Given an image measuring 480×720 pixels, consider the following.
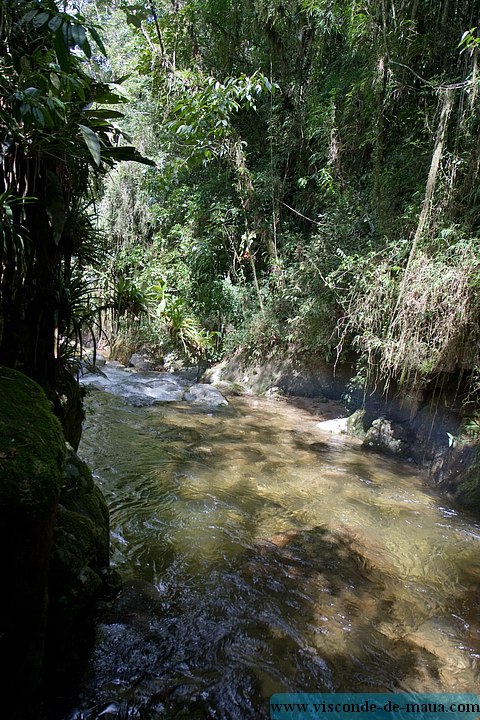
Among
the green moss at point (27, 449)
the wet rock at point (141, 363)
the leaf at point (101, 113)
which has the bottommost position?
the wet rock at point (141, 363)

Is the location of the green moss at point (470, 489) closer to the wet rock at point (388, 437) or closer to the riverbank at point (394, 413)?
the riverbank at point (394, 413)

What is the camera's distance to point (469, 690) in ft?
6.43

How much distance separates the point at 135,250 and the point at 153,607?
1022cm

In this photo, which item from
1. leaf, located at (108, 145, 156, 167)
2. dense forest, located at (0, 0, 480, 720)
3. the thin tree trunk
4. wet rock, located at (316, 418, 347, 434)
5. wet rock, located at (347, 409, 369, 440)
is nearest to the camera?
dense forest, located at (0, 0, 480, 720)

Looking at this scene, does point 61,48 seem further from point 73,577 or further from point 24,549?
point 73,577

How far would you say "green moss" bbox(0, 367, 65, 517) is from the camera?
53.5 inches

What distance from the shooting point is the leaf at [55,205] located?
2.35 meters

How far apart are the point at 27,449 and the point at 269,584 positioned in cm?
175

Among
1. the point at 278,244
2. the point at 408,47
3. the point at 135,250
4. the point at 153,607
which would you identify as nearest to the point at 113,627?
the point at 153,607

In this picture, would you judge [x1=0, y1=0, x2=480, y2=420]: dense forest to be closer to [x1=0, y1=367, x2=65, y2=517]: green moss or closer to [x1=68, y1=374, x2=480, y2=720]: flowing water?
[x1=0, y1=367, x2=65, y2=517]: green moss

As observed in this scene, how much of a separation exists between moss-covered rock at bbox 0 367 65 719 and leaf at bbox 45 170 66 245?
3.93ft

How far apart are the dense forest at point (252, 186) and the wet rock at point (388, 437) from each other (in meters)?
0.62

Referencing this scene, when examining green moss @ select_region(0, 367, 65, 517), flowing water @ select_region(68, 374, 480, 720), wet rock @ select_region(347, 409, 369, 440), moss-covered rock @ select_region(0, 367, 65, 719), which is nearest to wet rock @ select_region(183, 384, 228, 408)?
wet rock @ select_region(347, 409, 369, 440)

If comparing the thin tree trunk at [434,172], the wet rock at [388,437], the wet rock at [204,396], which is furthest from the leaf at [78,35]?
the wet rock at [204,396]
